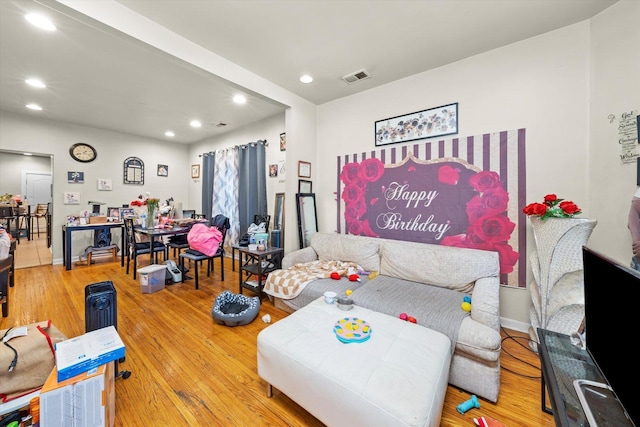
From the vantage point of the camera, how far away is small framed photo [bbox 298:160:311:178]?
3.46 meters

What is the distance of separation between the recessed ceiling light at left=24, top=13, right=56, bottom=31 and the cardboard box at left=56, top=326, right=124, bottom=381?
2.51m

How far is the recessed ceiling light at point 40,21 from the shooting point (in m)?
1.98

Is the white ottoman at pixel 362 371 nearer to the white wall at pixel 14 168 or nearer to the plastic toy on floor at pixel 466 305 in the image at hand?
the plastic toy on floor at pixel 466 305

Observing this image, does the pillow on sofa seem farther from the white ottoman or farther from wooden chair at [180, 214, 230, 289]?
wooden chair at [180, 214, 230, 289]

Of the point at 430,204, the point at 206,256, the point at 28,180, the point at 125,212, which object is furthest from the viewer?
the point at 28,180

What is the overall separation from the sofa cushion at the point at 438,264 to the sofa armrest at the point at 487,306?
28 centimetres

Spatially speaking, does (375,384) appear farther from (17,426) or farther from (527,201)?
(527,201)

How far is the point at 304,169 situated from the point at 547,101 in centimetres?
262

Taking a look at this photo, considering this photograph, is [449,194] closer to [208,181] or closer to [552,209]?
[552,209]

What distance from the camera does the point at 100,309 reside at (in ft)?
5.65

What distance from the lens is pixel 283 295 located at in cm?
259

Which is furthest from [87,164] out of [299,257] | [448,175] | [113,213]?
[448,175]

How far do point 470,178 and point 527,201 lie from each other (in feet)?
1.68

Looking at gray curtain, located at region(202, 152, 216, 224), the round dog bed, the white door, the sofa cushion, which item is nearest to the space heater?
the round dog bed
